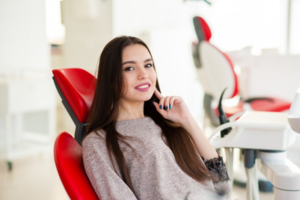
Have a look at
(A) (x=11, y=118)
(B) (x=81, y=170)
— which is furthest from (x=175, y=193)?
(A) (x=11, y=118)

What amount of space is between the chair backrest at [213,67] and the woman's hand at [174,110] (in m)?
0.98

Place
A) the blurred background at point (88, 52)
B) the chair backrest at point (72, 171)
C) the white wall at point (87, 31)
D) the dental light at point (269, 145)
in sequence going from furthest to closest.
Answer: the white wall at point (87, 31)
the blurred background at point (88, 52)
the dental light at point (269, 145)
the chair backrest at point (72, 171)

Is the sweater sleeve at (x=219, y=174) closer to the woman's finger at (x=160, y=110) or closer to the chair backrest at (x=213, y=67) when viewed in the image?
the woman's finger at (x=160, y=110)

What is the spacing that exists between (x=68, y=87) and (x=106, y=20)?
1.92 m

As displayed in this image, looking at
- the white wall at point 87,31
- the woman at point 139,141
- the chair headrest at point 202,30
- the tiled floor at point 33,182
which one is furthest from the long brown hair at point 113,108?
the white wall at point 87,31

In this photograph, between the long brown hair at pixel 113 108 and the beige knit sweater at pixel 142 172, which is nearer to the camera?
the beige knit sweater at pixel 142 172

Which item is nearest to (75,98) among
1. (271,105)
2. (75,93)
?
(75,93)

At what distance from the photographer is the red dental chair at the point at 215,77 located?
208 cm

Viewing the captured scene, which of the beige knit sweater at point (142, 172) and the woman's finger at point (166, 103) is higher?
the woman's finger at point (166, 103)

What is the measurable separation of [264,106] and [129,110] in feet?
4.88

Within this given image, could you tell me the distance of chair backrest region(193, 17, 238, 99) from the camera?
81.3 inches

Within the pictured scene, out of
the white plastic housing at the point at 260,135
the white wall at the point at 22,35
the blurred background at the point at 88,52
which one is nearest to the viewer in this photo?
the white plastic housing at the point at 260,135

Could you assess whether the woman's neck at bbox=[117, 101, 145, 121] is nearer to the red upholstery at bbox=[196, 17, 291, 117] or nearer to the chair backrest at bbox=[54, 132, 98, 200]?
the chair backrest at bbox=[54, 132, 98, 200]

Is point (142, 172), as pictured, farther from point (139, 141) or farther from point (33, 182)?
point (33, 182)
